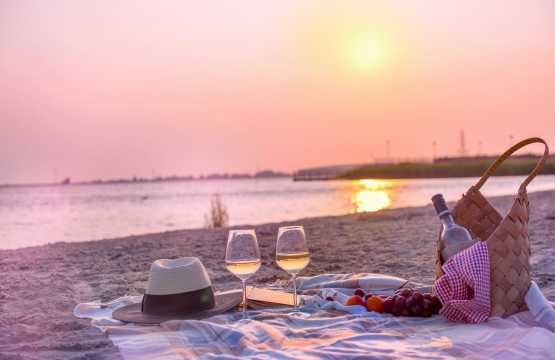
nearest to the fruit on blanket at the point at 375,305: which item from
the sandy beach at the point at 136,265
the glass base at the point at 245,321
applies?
the glass base at the point at 245,321

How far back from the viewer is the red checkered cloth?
3.02m

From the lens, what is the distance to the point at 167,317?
3.50m

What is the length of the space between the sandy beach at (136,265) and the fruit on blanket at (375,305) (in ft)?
4.98

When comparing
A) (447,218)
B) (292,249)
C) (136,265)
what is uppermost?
(447,218)

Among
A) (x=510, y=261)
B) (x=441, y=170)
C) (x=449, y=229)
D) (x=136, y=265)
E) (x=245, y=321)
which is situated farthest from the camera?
(x=441, y=170)

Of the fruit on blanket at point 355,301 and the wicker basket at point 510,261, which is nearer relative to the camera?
the wicker basket at point 510,261

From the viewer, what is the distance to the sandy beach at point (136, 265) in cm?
339

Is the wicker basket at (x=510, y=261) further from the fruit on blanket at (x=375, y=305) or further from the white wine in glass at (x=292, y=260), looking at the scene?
Answer: the white wine in glass at (x=292, y=260)

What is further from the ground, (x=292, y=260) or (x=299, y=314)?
(x=292, y=260)

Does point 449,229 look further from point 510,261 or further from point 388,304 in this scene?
point 388,304

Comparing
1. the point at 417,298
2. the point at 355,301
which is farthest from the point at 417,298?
the point at 355,301

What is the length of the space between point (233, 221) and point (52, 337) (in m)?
15.1

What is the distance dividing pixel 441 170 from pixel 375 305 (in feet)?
238

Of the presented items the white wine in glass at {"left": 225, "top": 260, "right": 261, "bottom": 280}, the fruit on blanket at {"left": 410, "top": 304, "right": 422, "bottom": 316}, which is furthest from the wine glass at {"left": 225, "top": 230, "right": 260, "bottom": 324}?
the fruit on blanket at {"left": 410, "top": 304, "right": 422, "bottom": 316}
